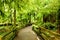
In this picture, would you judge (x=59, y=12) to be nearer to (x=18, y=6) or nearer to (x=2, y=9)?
(x=18, y=6)

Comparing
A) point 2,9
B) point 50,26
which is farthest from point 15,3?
point 50,26

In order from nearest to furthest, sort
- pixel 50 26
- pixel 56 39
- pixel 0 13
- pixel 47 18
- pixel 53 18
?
1. pixel 56 39
2. pixel 0 13
3. pixel 50 26
4. pixel 53 18
5. pixel 47 18

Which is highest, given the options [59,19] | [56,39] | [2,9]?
[2,9]

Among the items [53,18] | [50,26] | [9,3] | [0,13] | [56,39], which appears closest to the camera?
[56,39]

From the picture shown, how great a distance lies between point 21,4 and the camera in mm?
14539

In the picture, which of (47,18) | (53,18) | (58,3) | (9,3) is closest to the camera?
(9,3)

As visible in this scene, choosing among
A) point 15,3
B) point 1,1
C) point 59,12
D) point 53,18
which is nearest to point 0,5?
point 1,1

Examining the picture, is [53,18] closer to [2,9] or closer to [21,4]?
[21,4]

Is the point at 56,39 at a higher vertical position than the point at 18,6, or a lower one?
lower

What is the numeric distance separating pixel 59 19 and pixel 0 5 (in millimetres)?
6202

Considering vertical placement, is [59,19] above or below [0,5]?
below

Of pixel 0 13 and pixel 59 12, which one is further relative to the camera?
pixel 59 12

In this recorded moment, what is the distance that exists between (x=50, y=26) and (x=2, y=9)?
9.07 metres

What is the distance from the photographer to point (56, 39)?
10.8 meters
